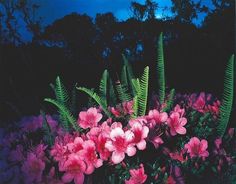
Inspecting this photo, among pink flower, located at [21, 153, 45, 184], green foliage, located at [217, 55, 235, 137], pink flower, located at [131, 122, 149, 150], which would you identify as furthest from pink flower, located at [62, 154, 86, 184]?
green foliage, located at [217, 55, 235, 137]

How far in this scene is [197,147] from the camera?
6.93ft

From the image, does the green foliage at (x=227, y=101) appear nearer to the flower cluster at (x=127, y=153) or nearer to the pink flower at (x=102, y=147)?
the flower cluster at (x=127, y=153)

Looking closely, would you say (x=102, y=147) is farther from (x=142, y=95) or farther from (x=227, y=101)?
(x=227, y=101)

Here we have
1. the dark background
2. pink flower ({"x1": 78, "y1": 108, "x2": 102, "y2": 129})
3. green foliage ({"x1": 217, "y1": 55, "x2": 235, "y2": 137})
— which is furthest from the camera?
the dark background

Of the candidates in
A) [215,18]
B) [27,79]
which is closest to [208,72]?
[215,18]

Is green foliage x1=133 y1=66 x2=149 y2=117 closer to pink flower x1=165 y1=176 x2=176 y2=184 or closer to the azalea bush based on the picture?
the azalea bush

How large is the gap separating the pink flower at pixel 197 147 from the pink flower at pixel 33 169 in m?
0.72

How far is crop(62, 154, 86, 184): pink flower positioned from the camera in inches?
74.6

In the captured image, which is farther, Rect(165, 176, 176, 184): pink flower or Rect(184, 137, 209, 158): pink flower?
Rect(184, 137, 209, 158): pink flower

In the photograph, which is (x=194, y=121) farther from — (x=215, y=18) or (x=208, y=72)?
(x=215, y=18)

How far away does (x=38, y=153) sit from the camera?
2.05 m

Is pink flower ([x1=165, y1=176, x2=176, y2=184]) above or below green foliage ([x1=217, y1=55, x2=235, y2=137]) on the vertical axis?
below

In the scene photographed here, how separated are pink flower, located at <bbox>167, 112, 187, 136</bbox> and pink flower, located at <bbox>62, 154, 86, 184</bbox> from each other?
19.3 inches

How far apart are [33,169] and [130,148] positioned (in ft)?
1.54
